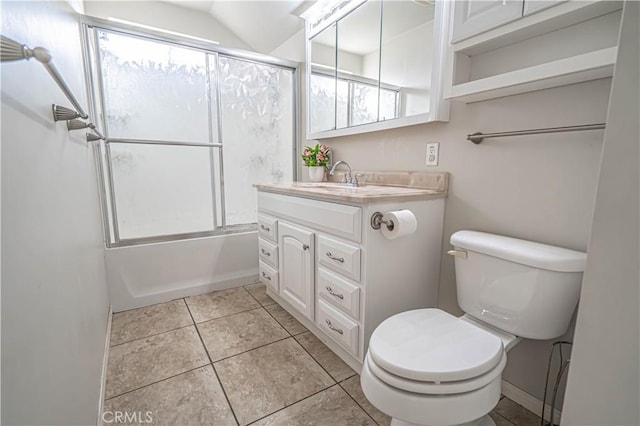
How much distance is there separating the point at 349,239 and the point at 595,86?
40.7 inches

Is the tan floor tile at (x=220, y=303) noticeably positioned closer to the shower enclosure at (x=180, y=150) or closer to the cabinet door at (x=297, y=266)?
the shower enclosure at (x=180, y=150)

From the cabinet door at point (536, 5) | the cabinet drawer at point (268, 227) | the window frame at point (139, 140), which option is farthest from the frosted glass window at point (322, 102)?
the cabinet door at point (536, 5)

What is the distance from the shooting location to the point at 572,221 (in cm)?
113

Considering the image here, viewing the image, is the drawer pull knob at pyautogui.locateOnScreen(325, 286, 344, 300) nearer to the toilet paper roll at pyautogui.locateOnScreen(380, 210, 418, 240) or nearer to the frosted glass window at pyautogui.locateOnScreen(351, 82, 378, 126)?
the toilet paper roll at pyautogui.locateOnScreen(380, 210, 418, 240)

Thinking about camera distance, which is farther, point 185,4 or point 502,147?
point 185,4

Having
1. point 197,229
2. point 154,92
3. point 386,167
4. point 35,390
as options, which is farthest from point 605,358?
point 154,92

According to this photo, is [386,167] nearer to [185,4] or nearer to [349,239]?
[349,239]

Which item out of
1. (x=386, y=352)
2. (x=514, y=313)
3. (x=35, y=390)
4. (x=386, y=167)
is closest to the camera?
(x=35, y=390)

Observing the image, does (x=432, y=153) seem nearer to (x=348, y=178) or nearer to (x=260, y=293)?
(x=348, y=178)

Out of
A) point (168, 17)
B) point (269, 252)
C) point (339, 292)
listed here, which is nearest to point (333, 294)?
point (339, 292)

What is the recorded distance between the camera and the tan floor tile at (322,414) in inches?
49.3

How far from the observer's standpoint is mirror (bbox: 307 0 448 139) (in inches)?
59.3

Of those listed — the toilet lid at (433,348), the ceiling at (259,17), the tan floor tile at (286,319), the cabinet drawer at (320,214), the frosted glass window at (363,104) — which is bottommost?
the tan floor tile at (286,319)

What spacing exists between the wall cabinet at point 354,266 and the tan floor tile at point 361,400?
85 mm
